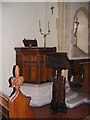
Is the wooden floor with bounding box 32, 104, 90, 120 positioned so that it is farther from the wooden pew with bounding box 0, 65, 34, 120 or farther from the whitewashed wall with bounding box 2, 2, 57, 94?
the wooden pew with bounding box 0, 65, 34, 120

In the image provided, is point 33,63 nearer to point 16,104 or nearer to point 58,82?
point 58,82

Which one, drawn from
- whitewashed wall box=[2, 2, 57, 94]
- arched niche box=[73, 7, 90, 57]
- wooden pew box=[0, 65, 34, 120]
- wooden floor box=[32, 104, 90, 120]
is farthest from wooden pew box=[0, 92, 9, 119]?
arched niche box=[73, 7, 90, 57]

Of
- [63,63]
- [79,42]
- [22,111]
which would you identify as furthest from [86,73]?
[22,111]

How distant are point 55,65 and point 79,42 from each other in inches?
126

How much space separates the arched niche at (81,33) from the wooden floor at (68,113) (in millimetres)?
2445

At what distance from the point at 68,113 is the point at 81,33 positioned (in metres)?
3.79

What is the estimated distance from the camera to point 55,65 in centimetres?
389

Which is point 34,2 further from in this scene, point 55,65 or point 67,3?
point 55,65

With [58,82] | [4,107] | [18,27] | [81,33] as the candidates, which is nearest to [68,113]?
[58,82]

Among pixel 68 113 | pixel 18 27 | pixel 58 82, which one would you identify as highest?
pixel 18 27

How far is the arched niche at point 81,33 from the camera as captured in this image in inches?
252

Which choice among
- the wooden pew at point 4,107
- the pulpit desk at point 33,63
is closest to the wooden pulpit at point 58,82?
the pulpit desk at point 33,63

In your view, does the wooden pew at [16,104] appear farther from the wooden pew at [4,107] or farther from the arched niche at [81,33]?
the arched niche at [81,33]

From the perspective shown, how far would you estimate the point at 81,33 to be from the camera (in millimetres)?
6969
